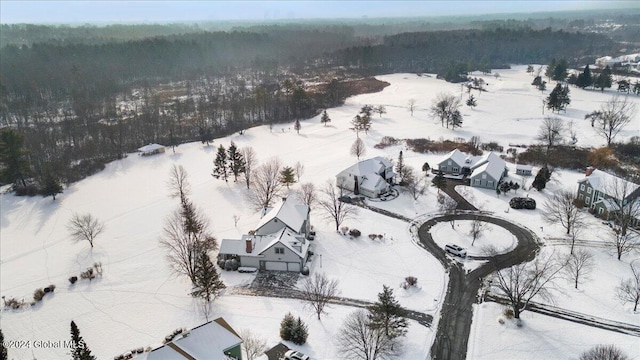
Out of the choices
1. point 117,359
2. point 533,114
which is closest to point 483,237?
point 117,359

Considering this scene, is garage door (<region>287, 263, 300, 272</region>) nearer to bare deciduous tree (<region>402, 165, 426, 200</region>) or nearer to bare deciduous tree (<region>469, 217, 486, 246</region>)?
bare deciduous tree (<region>469, 217, 486, 246</region>)

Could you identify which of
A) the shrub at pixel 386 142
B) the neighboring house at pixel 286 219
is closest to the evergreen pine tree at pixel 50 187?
the neighboring house at pixel 286 219

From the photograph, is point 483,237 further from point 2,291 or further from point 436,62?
point 436,62

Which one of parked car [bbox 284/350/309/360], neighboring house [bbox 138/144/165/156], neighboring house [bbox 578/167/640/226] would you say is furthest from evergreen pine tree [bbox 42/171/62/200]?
neighboring house [bbox 578/167/640/226]

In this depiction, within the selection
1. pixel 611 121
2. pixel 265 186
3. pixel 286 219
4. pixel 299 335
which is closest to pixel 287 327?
pixel 299 335

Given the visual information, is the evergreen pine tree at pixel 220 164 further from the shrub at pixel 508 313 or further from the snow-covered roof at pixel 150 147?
the shrub at pixel 508 313

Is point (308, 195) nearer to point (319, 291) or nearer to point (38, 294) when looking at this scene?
point (319, 291)

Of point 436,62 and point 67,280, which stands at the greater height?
point 436,62
